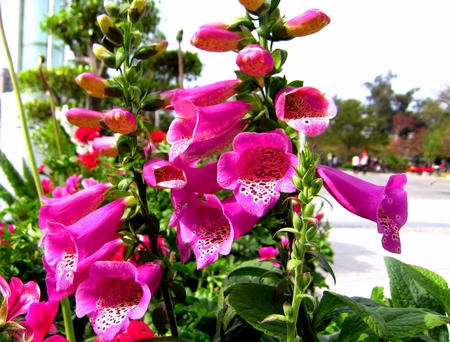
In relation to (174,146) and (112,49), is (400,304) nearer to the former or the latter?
(174,146)

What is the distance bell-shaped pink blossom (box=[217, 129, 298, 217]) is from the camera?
1.37 ft

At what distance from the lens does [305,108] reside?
0.49 m

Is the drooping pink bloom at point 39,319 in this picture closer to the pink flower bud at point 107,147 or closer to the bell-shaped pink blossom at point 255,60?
the pink flower bud at point 107,147

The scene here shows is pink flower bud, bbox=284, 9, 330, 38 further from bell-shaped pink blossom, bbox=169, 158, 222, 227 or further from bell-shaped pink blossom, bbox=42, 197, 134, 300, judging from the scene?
bell-shaped pink blossom, bbox=42, 197, 134, 300

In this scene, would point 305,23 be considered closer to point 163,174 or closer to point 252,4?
point 252,4

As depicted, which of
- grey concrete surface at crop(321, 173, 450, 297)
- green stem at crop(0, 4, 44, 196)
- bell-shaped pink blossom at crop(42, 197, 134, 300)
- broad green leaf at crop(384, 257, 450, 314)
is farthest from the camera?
grey concrete surface at crop(321, 173, 450, 297)

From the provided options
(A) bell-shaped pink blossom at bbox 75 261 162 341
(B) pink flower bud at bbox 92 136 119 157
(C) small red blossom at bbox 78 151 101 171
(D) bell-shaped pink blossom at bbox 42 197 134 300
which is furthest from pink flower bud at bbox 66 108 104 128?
(C) small red blossom at bbox 78 151 101 171

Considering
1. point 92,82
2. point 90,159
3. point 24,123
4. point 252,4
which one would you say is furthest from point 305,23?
point 90,159

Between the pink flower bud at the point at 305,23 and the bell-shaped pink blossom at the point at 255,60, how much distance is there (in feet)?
0.23

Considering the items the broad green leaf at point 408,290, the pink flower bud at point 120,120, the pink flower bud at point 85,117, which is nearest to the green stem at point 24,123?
Answer: the pink flower bud at point 85,117

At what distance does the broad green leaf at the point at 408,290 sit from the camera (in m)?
0.60

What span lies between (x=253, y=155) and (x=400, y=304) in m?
0.32

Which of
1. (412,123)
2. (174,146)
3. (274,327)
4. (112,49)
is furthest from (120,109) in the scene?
(412,123)

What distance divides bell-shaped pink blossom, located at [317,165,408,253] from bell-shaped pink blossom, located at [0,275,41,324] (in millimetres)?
368
